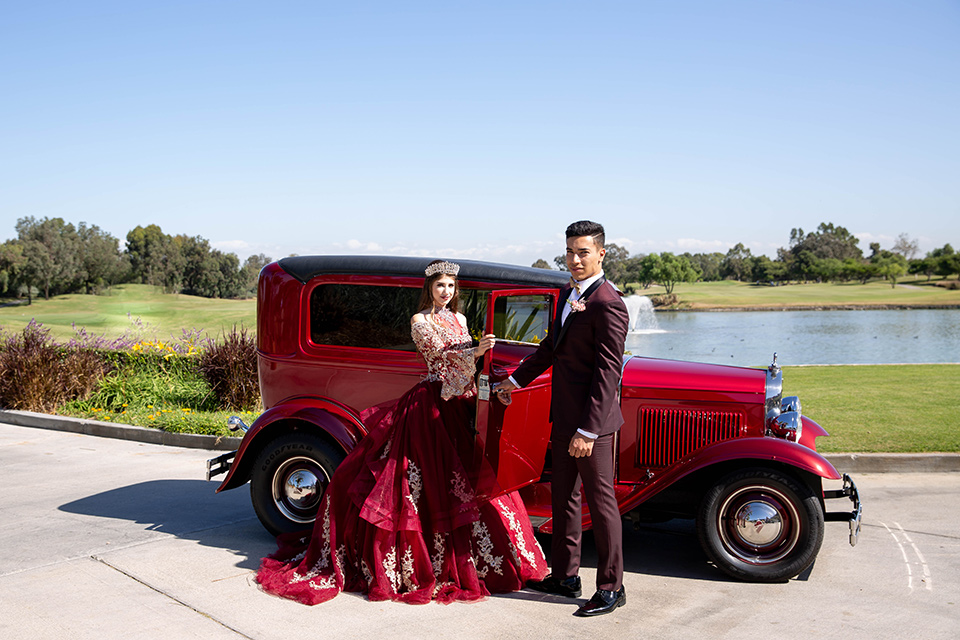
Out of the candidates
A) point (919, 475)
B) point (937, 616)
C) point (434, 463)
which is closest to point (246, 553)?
point (434, 463)

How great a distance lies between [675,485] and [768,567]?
72cm

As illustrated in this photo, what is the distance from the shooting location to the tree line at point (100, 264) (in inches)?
1663

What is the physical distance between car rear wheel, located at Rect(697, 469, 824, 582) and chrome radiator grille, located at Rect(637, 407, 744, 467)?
1.19 feet

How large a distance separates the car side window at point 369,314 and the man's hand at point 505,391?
→ 1038mm

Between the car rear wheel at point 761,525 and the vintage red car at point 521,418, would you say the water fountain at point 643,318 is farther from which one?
the car rear wheel at point 761,525

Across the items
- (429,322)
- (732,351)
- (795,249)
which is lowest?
(732,351)

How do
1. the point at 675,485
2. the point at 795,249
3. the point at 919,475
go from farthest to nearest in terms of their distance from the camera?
the point at 795,249 < the point at 919,475 < the point at 675,485

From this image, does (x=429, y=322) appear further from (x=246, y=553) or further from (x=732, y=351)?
(x=732, y=351)

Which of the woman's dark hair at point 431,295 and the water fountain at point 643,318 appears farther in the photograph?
the water fountain at point 643,318

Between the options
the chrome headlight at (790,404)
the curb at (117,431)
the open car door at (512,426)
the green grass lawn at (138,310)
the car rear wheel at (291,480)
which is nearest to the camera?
the open car door at (512,426)

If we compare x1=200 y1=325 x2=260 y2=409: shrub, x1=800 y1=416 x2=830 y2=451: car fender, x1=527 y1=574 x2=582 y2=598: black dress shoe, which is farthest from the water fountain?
x1=527 y1=574 x2=582 y2=598: black dress shoe

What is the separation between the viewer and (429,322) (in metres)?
4.59

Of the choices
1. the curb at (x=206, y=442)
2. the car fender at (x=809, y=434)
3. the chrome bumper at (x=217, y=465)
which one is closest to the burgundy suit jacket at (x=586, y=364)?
the car fender at (x=809, y=434)

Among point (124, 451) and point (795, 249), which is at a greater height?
point (795, 249)
